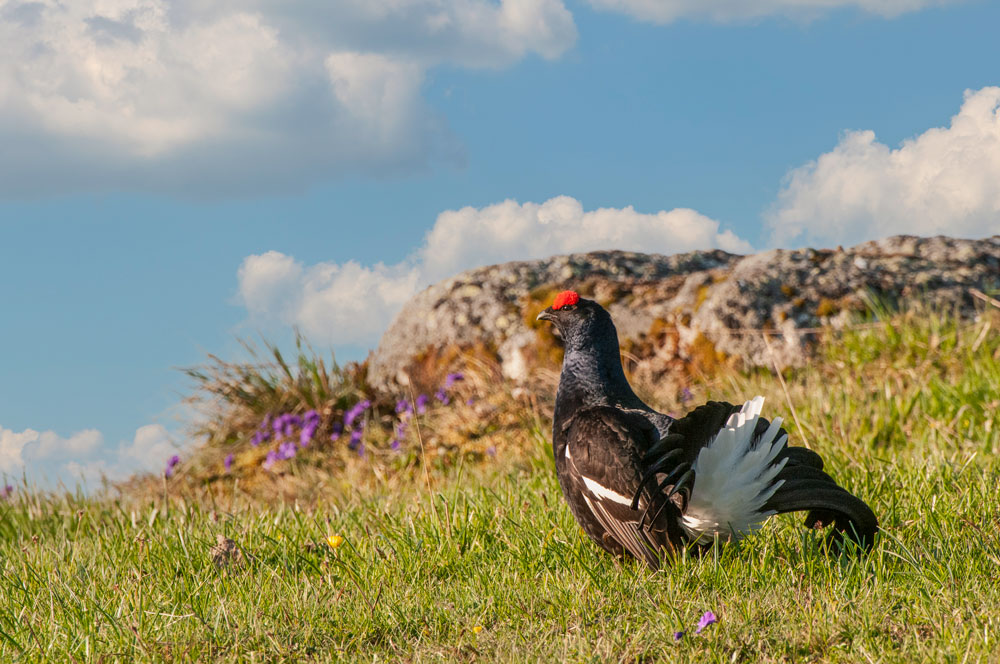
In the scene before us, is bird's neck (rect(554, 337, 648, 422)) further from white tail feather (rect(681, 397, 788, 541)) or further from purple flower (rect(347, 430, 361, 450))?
purple flower (rect(347, 430, 361, 450))

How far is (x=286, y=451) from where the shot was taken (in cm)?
877

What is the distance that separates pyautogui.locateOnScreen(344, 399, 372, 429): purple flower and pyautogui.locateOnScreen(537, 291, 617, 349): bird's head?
16.8ft

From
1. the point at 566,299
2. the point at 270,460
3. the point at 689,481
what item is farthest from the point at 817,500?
the point at 270,460

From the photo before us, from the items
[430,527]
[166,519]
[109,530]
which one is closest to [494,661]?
[430,527]

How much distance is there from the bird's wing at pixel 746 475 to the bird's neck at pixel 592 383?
0.63m

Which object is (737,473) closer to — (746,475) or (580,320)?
(746,475)

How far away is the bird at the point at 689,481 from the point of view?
11.0 ft

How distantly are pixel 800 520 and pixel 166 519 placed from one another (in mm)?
3996

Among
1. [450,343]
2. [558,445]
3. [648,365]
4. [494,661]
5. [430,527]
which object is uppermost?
[450,343]

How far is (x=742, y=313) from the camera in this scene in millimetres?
8297

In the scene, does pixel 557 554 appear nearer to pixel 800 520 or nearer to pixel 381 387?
pixel 800 520

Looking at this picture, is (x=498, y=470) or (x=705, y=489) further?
(x=498, y=470)

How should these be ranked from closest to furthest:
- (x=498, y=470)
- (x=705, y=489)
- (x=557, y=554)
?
(x=705, y=489) < (x=557, y=554) < (x=498, y=470)

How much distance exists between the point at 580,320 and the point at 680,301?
475cm
